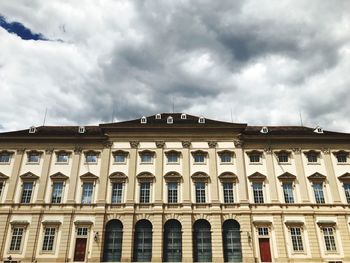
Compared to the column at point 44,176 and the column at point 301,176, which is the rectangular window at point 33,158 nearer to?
the column at point 44,176

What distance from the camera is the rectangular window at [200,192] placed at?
32709mm

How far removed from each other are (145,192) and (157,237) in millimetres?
4819

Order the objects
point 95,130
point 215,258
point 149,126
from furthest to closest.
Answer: point 95,130 < point 149,126 < point 215,258

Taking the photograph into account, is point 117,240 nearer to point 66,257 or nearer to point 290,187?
point 66,257

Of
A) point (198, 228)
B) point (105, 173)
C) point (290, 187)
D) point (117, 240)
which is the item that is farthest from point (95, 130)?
point (290, 187)

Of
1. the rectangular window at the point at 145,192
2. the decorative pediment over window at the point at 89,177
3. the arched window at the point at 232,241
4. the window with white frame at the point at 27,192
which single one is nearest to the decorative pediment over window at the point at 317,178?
the arched window at the point at 232,241

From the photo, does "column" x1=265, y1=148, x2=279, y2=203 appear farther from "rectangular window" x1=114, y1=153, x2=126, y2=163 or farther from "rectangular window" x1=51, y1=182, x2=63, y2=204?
"rectangular window" x1=51, y1=182, x2=63, y2=204

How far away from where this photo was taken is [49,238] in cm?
3114

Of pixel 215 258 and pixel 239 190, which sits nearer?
pixel 215 258

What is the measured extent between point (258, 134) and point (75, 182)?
21.1 metres

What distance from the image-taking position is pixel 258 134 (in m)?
35.8

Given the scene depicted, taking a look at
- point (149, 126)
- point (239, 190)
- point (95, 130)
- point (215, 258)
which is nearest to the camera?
point (215, 258)

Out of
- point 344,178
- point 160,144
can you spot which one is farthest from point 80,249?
point 344,178

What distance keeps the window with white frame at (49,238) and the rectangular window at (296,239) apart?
78.2 feet
